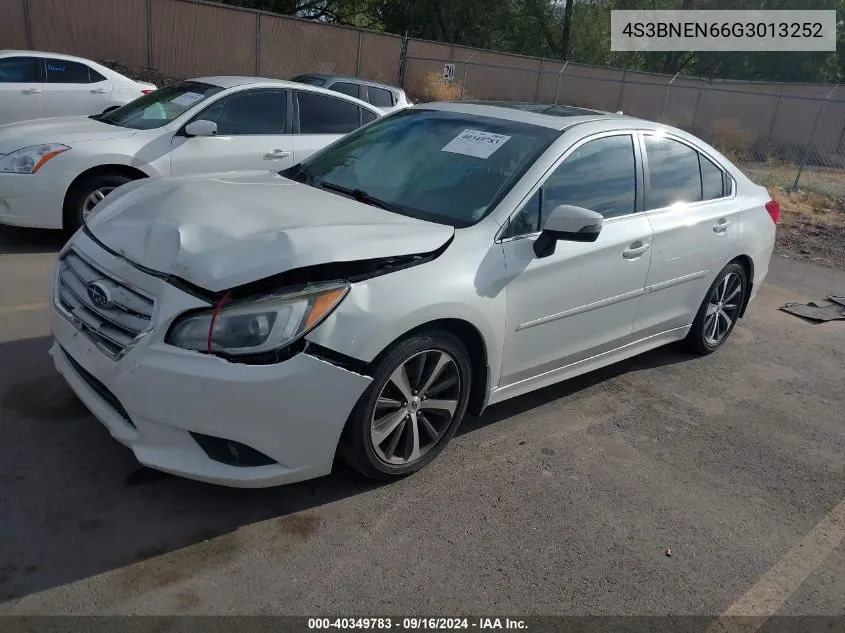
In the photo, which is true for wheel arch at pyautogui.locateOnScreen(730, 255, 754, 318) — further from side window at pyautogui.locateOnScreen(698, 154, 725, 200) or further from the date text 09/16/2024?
the date text 09/16/2024

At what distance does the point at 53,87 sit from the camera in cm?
1083

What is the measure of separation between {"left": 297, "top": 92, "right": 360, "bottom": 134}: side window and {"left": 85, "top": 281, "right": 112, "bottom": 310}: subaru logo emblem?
458 centimetres

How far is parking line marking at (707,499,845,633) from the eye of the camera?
2.82m

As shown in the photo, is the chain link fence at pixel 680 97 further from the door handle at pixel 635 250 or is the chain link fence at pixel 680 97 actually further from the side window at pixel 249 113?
the door handle at pixel 635 250

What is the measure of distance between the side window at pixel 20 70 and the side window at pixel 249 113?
5.74m

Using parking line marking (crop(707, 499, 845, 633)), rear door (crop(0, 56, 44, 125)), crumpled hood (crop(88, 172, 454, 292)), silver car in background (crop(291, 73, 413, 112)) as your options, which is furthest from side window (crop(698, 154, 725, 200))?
rear door (crop(0, 56, 44, 125))

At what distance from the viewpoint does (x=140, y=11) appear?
1939 cm

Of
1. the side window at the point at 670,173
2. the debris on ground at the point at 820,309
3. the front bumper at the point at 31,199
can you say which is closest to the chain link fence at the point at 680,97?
the debris on ground at the point at 820,309

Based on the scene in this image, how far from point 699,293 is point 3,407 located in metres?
4.32

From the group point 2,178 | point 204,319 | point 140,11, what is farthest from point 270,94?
point 140,11

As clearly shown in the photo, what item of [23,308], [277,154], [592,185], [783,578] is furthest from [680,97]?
[783,578]

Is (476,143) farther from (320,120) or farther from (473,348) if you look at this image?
(320,120)

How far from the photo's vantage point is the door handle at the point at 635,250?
417 cm

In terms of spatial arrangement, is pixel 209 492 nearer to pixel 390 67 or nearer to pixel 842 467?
pixel 842 467
